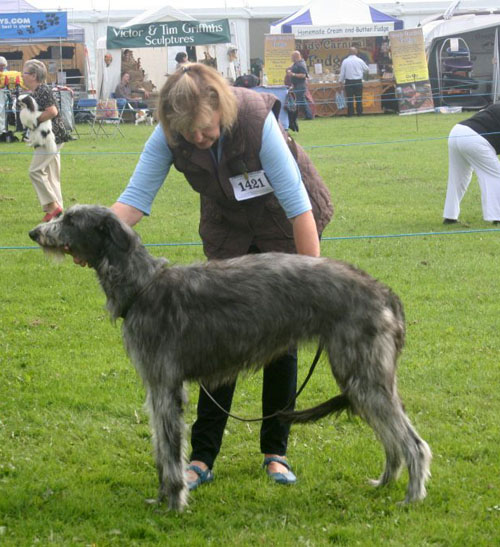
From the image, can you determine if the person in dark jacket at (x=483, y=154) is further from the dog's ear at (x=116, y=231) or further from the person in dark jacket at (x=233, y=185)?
the dog's ear at (x=116, y=231)

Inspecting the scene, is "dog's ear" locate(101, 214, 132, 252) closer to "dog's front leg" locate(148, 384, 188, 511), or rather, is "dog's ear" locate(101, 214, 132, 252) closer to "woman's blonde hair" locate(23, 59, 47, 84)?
"dog's front leg" locate(148, 384, 188, 511)

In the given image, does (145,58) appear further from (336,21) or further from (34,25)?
(336,21)

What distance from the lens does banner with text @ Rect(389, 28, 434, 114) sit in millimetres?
26391

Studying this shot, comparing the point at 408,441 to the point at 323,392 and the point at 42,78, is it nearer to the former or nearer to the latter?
the point at 323,392

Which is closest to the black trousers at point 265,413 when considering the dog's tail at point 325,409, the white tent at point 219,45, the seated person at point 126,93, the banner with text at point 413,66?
the dog's tail at point 325,409

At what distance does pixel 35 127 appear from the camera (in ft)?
39.7

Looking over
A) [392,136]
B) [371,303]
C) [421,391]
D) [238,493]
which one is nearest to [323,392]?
[421,391]

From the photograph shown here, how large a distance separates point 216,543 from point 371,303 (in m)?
1.37

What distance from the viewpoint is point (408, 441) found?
4.33 meters

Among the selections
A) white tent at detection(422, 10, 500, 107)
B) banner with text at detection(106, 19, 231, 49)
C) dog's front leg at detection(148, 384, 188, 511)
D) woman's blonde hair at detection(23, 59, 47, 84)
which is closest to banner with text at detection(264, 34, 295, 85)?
banner with text at detection(106, 19, 231, 49)

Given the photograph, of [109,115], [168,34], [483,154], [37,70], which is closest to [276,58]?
[168,34]

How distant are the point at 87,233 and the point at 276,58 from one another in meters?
25.1

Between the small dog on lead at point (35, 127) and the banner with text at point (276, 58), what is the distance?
54.9 feet

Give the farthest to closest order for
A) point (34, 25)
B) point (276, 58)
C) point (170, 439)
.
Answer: point (276, 58) → point (34, 25) → point (170, 439)
